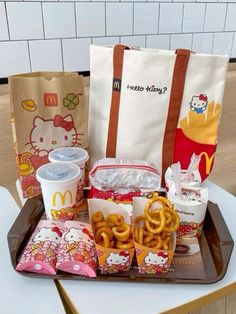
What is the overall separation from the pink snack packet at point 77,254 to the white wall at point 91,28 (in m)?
0.85

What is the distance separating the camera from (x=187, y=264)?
1.86 ft

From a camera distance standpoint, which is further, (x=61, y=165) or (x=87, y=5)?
(x=87, y=5)

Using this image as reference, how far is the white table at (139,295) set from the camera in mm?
485

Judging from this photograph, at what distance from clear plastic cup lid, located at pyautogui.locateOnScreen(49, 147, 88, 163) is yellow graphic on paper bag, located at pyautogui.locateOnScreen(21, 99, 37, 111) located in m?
0.11

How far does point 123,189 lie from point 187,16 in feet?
3.56

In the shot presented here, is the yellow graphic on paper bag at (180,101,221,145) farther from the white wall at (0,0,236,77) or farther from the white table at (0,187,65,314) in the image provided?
the white wall at (0,0,236,77)

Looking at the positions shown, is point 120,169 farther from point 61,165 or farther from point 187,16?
point 187,16

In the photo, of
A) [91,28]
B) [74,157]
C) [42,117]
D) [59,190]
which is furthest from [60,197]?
[91,28]

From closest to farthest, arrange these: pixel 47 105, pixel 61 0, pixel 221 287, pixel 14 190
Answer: pixel 221 287, pixel 47 105, pixel 14 190, pixel 61 0

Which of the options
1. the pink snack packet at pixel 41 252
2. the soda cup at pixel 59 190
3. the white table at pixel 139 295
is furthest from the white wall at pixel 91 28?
the white table at pixel 139 295

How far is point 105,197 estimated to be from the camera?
685 mm

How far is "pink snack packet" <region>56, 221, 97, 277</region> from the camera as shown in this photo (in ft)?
1.71

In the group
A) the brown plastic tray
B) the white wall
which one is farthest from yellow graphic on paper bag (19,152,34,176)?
the white wall

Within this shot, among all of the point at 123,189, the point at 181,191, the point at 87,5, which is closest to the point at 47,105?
the point at 123,189
